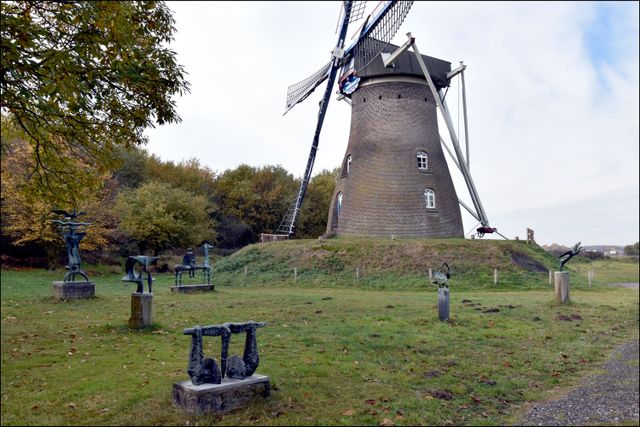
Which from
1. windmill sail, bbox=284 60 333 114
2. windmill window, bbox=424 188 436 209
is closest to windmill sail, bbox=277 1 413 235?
windmill sail, bbox=284 60 333 114

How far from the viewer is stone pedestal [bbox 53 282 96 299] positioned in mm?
15492

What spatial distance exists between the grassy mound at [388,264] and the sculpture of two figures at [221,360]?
57.6 ft

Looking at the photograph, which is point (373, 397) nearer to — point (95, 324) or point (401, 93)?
point (95, 324)

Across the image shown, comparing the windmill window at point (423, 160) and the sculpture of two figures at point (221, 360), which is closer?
the sculpture of two figures at point (221, 360)

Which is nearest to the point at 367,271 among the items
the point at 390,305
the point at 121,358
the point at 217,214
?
the point at 390,305

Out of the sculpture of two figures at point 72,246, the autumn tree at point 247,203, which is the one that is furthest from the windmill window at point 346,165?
the sculpture of two figures at point 72,246

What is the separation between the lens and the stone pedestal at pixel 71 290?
15.5m

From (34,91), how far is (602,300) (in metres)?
18.4

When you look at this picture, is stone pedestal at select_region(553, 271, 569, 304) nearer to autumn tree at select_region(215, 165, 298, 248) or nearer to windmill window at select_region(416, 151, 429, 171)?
windmill window at select_region(416, 151, 429, 171)

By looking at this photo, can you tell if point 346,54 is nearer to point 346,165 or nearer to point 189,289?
point 346,165

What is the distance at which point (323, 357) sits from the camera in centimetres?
886

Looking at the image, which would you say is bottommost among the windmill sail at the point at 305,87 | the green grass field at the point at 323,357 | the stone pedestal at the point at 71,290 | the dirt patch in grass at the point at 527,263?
the green grass field at the point at 323,357

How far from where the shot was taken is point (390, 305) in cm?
1571

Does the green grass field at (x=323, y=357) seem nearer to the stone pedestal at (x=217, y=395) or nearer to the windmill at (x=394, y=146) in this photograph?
the stone pedestal at (x=217, y=395)
